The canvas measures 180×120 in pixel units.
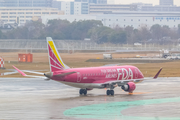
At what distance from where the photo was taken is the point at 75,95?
4781cm

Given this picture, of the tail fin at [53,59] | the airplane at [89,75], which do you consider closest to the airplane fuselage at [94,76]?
the airplane at [89,75]

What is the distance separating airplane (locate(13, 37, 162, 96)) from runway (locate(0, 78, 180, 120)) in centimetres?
136

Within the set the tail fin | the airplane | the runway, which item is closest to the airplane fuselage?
the airplane

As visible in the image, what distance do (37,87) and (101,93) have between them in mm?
11876

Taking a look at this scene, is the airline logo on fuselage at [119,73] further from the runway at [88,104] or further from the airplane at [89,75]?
the runway at [88,104]

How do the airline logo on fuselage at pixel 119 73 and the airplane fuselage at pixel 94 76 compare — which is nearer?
the airplane fuselage at pixel 94 76

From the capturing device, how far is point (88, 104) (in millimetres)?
40219

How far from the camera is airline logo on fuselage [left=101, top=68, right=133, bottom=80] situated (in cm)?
4822

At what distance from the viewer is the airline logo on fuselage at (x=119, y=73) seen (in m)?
48.2

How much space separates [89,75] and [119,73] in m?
4.71

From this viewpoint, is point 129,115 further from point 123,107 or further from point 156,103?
point 156,103

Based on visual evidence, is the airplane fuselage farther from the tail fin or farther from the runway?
the runway

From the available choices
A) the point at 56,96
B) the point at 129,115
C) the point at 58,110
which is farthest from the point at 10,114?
the point at 56,96

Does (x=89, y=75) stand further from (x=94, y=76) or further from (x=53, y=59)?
(x=53, y=59)
